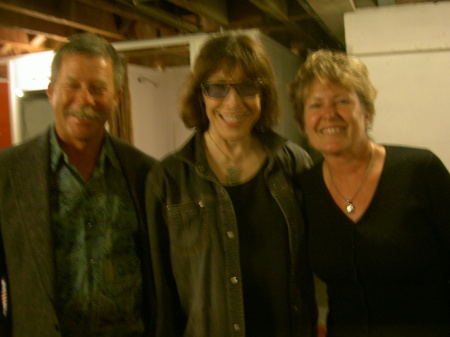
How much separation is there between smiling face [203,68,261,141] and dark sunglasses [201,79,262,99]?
0.04 ft

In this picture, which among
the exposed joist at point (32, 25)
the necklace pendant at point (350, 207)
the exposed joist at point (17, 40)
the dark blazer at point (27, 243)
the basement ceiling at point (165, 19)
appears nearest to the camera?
the dark blazer at point (27, 243)

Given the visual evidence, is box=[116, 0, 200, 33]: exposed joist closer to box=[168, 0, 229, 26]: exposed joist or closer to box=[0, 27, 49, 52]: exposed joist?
box=[168, 0, 229, 26]: exposed joist

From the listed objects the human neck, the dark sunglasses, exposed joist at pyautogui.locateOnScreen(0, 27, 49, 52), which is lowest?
the human neck

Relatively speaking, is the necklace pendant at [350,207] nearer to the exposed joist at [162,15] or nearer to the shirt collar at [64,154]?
the shirt collar at [64,154]

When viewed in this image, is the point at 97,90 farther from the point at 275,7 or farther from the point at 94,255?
the point at 275,7

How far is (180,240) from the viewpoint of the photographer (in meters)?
1.63

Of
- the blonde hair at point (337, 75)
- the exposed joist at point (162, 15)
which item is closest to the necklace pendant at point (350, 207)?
the blonde hair at point (337, 75)

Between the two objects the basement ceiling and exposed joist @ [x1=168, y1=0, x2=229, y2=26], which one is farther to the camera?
the basement ceiling

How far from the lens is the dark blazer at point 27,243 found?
1477 mm

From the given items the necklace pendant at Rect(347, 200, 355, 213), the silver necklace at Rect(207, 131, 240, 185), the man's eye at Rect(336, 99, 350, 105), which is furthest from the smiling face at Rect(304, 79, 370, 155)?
the silver necklace at Rect(207, 131, 240, 185)

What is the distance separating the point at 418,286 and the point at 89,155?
4.24 ft

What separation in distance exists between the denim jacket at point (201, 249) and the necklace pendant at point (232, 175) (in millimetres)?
66

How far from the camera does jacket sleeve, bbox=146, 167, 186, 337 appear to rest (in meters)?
1.64

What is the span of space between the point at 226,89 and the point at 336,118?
1.35 ft
